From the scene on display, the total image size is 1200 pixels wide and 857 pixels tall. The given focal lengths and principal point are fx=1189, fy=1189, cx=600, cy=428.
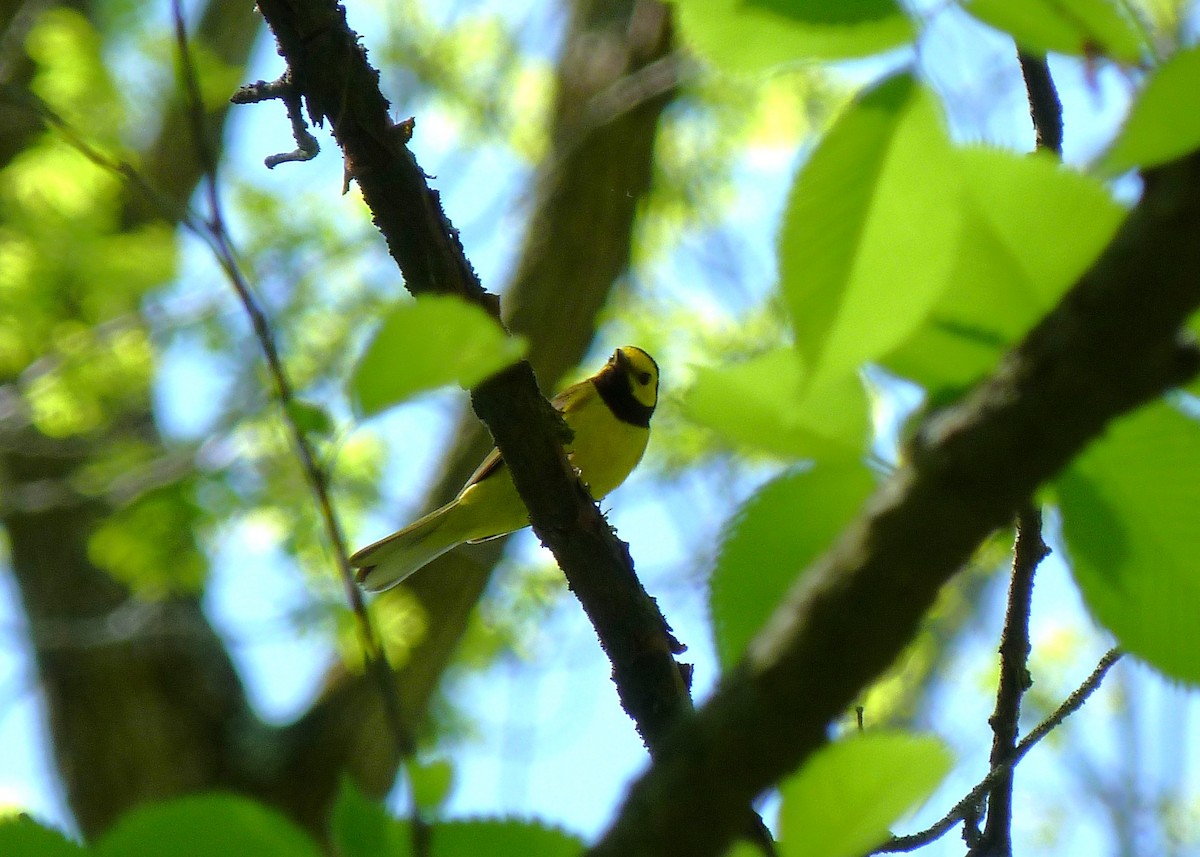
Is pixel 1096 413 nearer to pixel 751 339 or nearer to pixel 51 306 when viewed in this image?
pixel 51 306

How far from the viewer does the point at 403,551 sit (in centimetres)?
530

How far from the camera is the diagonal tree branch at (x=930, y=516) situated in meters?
0.60

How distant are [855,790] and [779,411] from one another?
213 mm

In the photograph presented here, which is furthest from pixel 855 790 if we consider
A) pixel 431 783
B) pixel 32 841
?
pixel 32 841

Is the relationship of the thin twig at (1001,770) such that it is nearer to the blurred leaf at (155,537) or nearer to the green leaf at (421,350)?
the green leaf at (421,350)

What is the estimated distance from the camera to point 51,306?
7.01m

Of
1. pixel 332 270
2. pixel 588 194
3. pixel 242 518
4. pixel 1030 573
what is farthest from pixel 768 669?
pixel 332 270

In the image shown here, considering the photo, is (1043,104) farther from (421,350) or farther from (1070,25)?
(421,350)

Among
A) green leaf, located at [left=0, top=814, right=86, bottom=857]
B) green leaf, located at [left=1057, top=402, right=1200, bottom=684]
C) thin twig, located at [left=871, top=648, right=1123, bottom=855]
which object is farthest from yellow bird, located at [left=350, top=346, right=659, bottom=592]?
green leaf, located at [left=1057, top=402, right=1200, bottom=684]

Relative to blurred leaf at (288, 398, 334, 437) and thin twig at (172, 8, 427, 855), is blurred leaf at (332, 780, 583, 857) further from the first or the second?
blurred leaf at (288, 398, 334, 437)

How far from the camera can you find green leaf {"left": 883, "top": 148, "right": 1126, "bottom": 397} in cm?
63

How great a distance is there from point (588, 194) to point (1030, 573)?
5.50 metres

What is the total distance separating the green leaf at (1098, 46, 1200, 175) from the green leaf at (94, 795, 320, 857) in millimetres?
584

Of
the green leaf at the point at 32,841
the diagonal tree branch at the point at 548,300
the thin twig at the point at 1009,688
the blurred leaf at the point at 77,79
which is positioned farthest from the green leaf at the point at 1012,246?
the blurred leaf at the point at 77,79
